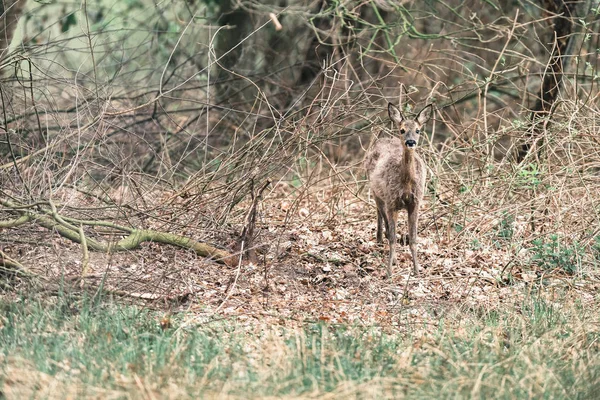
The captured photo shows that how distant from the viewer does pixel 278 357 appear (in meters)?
5.64

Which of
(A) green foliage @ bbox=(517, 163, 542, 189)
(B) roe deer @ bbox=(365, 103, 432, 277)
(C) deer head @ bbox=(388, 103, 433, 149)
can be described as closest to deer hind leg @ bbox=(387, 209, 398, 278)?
(B) roe deer @ bbox=(365, 103, 432, 277)

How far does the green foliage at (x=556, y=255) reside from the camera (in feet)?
28.2

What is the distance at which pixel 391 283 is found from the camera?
8.53m

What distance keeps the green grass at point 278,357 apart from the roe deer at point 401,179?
7.02 ft

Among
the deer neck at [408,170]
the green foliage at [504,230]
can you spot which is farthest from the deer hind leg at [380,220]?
the green foliage at [504,230]

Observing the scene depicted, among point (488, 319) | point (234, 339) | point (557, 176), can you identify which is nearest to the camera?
point (234, 339)

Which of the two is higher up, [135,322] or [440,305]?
[135,322]

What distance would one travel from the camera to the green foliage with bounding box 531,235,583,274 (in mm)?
8609

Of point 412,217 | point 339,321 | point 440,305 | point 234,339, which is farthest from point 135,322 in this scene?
point 412,217

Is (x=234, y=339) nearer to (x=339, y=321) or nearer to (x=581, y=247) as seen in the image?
(x=339, y=321)

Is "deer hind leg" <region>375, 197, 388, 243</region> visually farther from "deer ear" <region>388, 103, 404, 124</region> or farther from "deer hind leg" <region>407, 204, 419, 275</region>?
"deer ear" <region>388, 103, 404, 124</region>

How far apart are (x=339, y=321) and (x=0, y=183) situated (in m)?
3.12

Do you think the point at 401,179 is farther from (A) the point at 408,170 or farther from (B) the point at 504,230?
(B) the point at 504,230

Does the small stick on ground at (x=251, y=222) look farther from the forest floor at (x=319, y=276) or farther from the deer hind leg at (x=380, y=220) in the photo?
the deer hind leg at (x=380, y=220)
